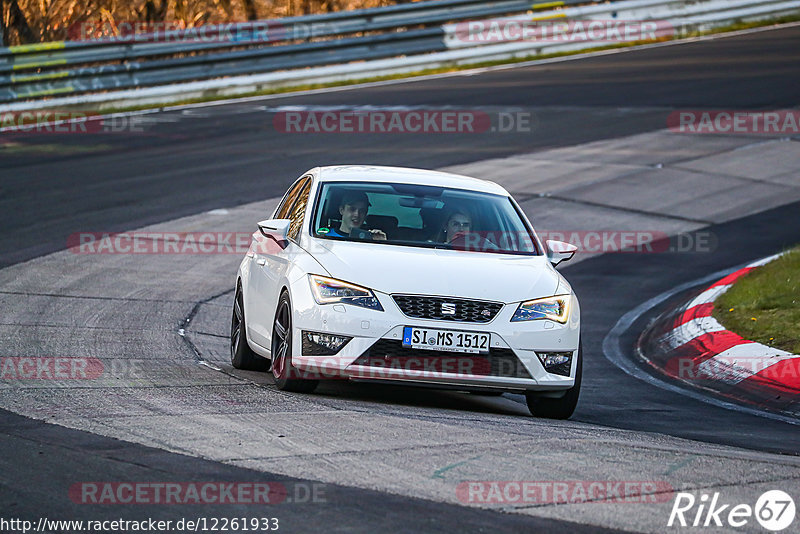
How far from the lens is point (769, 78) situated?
25391 mm

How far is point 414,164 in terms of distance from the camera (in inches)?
736

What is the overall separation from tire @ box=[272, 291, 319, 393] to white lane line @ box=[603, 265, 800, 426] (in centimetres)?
303

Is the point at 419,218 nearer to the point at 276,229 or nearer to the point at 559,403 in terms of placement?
the point at 276,229

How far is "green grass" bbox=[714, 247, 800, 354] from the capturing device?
1028 centimetres

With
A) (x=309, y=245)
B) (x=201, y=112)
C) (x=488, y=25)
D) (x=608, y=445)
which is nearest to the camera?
(x=608, y=445)

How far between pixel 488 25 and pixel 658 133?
7.79 metres

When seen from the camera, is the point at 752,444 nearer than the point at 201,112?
Result: Yes

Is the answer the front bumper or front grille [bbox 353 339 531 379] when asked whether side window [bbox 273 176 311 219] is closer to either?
the front bumper

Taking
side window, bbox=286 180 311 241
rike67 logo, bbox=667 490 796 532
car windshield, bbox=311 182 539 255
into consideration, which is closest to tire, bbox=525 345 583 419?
car windshield, bbox=311 182 539 255

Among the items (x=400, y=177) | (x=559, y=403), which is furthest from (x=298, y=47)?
(x=559, y=403)

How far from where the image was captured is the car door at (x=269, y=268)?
8.66 meters

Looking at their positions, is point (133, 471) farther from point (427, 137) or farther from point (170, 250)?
point (427, 137)

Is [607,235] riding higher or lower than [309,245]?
lower

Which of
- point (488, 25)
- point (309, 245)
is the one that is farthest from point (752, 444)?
point (488, 25)
